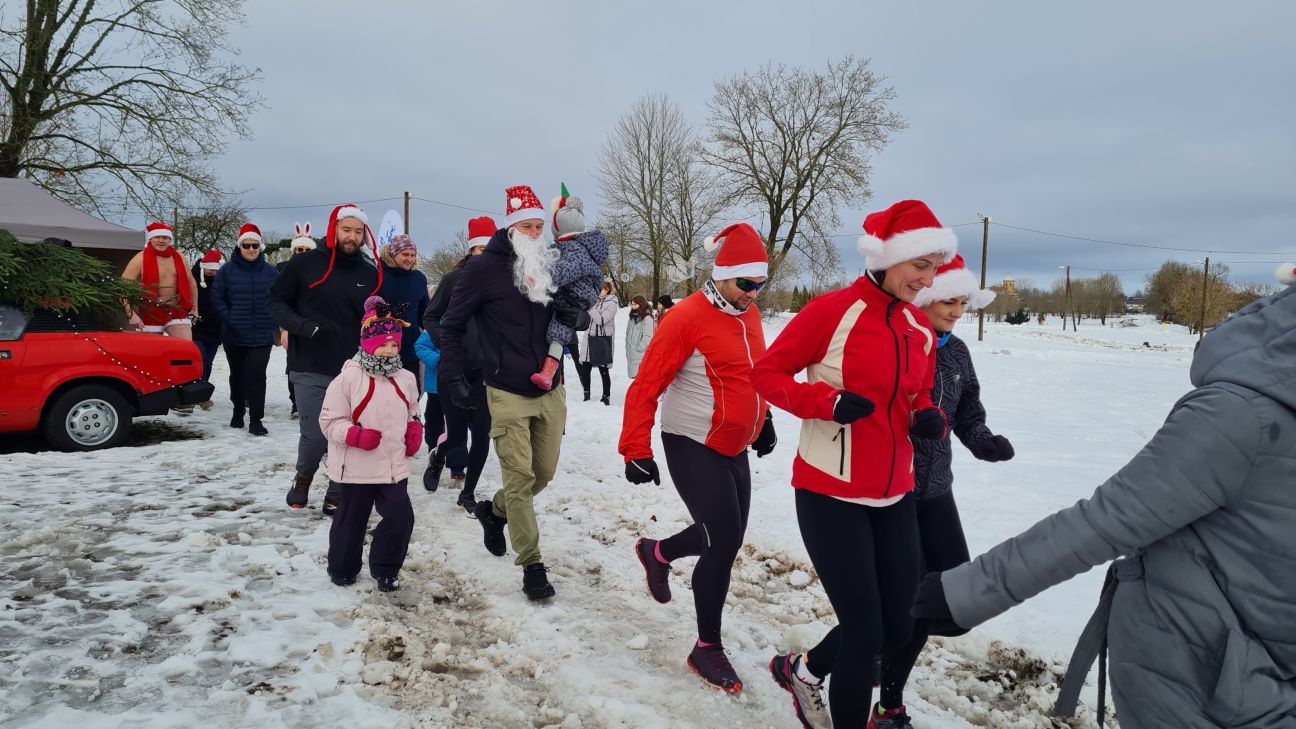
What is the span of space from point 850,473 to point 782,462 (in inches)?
205

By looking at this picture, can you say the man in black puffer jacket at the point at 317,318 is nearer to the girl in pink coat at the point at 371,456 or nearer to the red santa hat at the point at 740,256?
the girl in pink coat at the point at 371,456

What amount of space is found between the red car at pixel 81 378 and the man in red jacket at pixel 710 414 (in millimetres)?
6313

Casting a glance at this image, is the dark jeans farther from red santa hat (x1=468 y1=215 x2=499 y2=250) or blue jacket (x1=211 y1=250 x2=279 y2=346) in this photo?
red santa hat (x1=468 y1=215 x2=499 y2=250)

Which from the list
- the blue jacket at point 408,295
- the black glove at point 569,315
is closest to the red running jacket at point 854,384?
the black glove at point 569,315

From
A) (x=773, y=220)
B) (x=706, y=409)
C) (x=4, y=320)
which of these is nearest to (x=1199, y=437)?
(x=706, y=409)

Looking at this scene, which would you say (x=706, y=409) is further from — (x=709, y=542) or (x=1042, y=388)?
(x=1042, y=388)

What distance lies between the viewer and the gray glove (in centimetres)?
428

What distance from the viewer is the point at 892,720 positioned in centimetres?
297

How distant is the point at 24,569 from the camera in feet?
12.9

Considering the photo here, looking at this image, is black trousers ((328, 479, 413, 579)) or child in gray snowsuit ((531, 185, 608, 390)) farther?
child in gray snowsuit ((531, 185, 608, 390))

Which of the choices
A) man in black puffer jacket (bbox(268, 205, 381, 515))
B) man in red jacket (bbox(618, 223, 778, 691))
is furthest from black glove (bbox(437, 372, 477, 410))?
man in black puffer jacket (bbox(268, 205, 381, 515))

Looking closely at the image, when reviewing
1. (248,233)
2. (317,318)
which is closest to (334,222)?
(317,318)

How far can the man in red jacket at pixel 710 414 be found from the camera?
3.32m

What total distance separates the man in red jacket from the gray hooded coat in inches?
71.2
